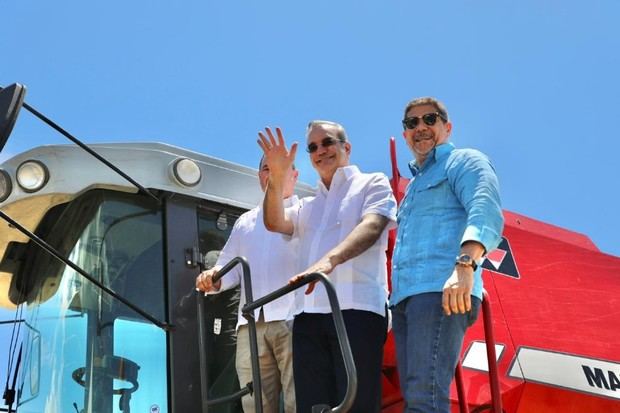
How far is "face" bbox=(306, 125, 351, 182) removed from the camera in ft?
12.0

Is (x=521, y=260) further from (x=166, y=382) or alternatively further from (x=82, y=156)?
(x=82, y=156)

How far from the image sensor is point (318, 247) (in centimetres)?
352

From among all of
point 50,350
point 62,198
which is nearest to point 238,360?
point 50,350

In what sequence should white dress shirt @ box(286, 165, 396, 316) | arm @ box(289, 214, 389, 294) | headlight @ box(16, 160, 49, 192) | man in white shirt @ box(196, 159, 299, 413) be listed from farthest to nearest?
headlight @ box(16, 160, 49, 192) → man in white shirt @ box(196, 159, 299, 413) → white dress shirt @ box(286, 165, 396, 316) → arm @ box(289, 214, 389, 294)

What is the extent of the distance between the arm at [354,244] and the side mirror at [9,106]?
1123 mm

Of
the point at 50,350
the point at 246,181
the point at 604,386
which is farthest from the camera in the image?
the point at 246,181

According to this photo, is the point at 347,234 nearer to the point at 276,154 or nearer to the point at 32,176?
the point at 276,154

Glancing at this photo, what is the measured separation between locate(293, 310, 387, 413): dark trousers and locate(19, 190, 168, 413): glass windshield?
913 mm

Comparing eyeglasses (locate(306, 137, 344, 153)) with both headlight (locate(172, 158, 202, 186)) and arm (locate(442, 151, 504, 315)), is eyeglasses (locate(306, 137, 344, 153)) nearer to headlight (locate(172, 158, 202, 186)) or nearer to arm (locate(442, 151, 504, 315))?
arm (locate(442, 151, 504, 315))

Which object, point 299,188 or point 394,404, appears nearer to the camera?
point 394,404

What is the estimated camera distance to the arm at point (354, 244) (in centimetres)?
313

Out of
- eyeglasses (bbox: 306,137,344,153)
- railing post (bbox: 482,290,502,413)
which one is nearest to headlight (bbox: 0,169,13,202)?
eyeglasses (bbox: 306,137,344,153)

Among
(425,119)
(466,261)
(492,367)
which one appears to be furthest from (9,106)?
(492,367)

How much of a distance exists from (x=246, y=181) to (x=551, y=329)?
1.77m
